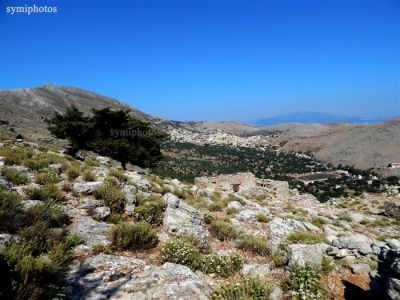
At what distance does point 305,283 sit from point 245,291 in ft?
4.32

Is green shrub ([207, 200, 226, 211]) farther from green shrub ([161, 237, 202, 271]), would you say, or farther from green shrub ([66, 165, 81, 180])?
green shrub ([161, 237, 202, 271])

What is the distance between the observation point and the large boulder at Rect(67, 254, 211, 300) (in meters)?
5.20

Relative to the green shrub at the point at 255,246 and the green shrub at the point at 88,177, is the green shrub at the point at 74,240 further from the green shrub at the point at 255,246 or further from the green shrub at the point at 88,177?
the green shrub at the point at 88,177

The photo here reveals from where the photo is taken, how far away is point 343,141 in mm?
121688

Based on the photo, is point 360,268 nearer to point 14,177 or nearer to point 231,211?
point 231,211

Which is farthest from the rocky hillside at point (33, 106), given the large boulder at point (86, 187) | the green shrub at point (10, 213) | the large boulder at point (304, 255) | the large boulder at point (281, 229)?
the large boulder at point (304, 255)

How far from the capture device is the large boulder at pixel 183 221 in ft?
28.2

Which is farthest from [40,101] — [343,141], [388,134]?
[388,134]

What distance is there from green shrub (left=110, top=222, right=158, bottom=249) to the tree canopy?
65.6ft

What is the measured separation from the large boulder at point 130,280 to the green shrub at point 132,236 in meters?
0.84

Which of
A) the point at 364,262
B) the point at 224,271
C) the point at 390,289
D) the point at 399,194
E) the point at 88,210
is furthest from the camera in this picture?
the point at 399,194

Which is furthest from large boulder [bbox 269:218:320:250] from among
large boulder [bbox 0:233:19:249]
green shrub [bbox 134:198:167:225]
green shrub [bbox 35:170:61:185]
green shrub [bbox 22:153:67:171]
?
green shrub [bbox 22:153:67:171]

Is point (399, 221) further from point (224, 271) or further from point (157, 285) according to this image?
point (157, 285)

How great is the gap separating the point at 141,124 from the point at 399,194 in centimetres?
3592
